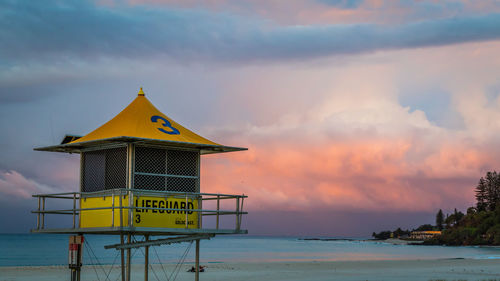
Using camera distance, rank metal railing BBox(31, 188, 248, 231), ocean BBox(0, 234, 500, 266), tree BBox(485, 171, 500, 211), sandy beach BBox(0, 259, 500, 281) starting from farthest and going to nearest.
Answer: tree BBox(485, 171, 500, 211), ocean BBox(0, 234, 500, 266), sandy beach BBox(0, 259, 500, 281), metal railing BBox(31, 188, 248, 231)

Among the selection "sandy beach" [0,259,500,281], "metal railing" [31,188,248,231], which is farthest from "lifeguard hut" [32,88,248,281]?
"sandy beach" [0,259,500,281]

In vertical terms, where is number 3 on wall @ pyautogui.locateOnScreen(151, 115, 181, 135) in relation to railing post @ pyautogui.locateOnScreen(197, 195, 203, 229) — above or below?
above

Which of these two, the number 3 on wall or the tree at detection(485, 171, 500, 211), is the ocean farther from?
the tree at detection(485, 171, 500, 211)

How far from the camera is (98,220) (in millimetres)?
18312

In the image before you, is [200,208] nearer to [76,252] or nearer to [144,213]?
[144,213]

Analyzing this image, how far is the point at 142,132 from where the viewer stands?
60.2ft

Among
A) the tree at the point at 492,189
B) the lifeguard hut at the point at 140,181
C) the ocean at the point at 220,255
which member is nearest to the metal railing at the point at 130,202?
the lifeguard hut at the point at 140,181

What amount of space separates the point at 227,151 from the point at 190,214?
2.25 meters

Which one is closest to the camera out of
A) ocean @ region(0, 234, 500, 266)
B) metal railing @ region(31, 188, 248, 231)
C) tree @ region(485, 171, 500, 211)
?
metal railing @ region(31, 188, 248, 231)

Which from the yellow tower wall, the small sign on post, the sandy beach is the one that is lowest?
the sandy beach

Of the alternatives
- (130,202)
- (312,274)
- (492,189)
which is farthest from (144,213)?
(492,189)

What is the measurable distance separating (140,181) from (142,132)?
1.39 metres

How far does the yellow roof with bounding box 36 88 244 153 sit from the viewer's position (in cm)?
1814

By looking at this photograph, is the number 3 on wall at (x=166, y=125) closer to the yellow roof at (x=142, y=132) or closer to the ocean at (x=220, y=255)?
the yellow roof at (x=142, y=132)
